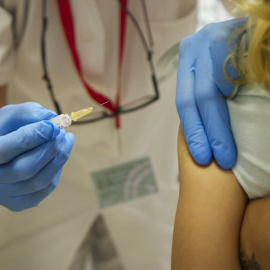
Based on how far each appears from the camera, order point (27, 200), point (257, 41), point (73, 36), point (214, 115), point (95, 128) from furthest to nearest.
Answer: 1. point (95, 128)
2. point (73, 36)
3. point (27, 200)
4. point (214, 115)
5. point (257, 41)

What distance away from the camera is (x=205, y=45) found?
756mm

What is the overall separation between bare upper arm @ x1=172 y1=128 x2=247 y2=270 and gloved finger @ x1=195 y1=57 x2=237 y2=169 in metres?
0.03

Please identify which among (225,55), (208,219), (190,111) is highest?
(225,55)

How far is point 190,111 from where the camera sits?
0.73 meters

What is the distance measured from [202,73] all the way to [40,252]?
0.81 meters

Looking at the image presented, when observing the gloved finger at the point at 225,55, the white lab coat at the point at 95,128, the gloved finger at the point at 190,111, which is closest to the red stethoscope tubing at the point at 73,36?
the white lab coat at the point at 95,128

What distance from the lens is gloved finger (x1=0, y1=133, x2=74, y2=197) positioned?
0.75 metres

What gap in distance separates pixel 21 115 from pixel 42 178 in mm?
148

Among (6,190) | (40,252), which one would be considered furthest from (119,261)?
(6,190)

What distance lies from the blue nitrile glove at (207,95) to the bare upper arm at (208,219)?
0.11 ft

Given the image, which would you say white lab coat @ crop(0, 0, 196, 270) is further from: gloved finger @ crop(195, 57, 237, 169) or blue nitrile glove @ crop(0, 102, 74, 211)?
gloved finger @ crop(195, 57, 237, 169)

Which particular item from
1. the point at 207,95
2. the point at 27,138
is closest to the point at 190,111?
the point at 207,95

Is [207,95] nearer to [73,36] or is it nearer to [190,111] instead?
[190,111]

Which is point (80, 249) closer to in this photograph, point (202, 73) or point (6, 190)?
point (6, 190)
